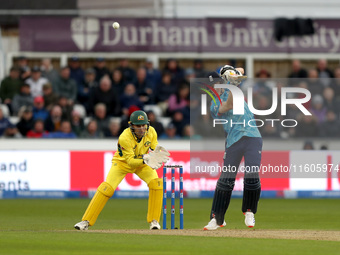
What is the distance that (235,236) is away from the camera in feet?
40.3

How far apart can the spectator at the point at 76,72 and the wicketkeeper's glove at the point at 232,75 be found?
445 inches

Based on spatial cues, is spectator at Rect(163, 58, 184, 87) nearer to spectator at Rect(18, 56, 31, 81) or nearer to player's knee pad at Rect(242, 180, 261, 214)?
spectator at Rect(18, 56, 31, 81)

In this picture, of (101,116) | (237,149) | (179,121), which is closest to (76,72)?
(101,116)

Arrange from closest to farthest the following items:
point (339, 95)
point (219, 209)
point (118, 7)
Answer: point (219, 209)
point (339, 95)
point (118, 7)

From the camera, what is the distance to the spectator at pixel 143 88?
23453 mm

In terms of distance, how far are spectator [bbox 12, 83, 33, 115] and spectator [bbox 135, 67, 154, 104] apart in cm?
283

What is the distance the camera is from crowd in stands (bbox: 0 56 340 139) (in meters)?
21.7

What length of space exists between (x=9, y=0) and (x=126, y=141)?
1421 centimetres

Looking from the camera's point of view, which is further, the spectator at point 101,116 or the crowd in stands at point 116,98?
the spectator at point 101,116

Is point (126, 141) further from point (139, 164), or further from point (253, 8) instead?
point (253, 8)

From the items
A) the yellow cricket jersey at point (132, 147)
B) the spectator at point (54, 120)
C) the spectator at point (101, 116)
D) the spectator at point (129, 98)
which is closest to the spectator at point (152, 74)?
the spectator at point (129, 98)

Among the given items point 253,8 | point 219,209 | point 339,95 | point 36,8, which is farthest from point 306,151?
point 36,8

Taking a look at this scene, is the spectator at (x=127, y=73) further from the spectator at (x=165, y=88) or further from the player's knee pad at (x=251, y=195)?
the player's knee pad at (x=251, y=195)

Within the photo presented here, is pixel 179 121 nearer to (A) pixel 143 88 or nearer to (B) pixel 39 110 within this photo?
(A) pixel 143 88
